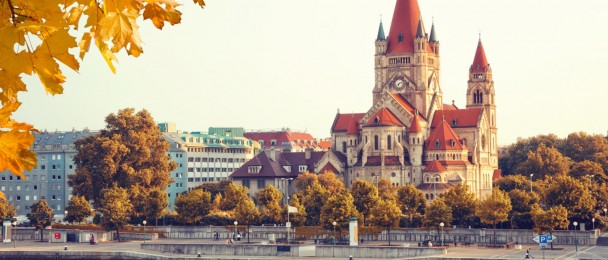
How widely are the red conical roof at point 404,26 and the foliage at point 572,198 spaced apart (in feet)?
227

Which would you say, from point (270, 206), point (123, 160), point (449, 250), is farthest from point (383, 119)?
point (449, 250)

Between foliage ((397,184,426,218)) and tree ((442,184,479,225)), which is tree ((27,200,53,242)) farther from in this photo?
tree ((442,184,479,225))

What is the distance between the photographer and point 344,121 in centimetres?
17688

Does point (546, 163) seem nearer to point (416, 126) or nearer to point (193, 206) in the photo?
point (416, 126)

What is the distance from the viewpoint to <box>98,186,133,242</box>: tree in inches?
4601

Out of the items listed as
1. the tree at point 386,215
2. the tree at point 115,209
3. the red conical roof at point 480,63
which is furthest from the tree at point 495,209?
the red conical roof at point 480,63

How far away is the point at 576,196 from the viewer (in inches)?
4117

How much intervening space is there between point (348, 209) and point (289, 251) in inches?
407

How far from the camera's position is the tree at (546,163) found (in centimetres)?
16688

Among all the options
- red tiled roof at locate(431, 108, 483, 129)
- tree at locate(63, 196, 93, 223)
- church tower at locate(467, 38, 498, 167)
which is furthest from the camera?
church tower at locate(467, 38, 498, 167)

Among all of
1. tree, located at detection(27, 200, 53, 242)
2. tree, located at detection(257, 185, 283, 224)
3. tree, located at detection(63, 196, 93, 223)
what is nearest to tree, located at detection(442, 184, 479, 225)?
tree, located at detection(257, 185, 283, 224)

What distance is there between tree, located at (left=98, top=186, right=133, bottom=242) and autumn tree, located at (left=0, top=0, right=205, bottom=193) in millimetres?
113416

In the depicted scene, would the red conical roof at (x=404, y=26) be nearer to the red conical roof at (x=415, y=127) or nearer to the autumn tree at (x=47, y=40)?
the red conical roof at (x=415, y=127)

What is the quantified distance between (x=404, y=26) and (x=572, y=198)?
74.8 m
